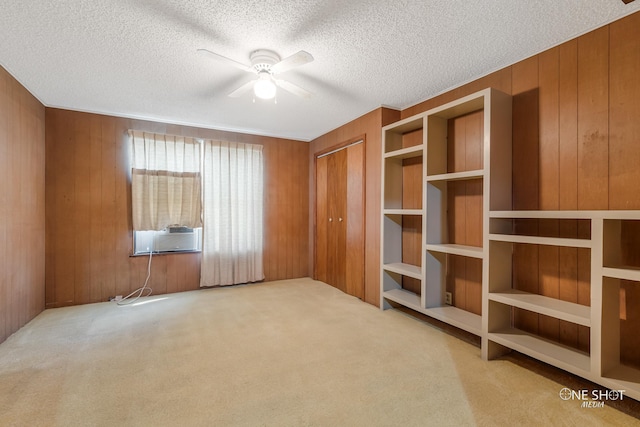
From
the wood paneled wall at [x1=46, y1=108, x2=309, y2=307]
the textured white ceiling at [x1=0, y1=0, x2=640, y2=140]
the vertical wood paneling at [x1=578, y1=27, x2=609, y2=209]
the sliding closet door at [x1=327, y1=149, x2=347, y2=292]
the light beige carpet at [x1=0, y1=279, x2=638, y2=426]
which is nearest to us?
the light beige carpet at [x1=0, y1=279, x2=638, y2=426]

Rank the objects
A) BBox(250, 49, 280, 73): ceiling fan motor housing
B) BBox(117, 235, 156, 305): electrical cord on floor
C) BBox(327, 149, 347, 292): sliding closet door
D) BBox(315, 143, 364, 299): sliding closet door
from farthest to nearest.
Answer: BBox(327, 149, 347, 292): sliding closet door → BBox(315, 143, 364, 299): sliding closet door → BBox(117, 235, 156, 305): electrical cord on floor → BBox(250, 49, 280, 73): ceiling fan motor housing

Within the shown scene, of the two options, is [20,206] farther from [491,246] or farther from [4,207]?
[491,246]

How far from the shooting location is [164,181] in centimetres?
384

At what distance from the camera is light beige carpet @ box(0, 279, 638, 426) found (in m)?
1.56

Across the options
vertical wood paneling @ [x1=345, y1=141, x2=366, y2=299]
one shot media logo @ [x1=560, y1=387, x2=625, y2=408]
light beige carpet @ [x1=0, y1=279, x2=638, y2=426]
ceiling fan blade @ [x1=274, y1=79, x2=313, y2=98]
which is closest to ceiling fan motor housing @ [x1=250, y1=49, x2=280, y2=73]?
ceiling fan blade @ [x1=274, y1=79, x2=313, y2=98]

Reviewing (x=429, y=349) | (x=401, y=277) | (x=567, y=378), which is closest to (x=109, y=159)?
(x=401, y=277)

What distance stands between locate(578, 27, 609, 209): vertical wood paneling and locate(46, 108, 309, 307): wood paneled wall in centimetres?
414

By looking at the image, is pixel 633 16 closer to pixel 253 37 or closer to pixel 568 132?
pixel 568 132

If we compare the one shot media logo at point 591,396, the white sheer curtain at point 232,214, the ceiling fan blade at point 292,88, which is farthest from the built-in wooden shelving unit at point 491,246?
the white sheer curtain at point 232,214

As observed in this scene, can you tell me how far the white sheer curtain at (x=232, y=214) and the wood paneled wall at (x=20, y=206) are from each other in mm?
1748

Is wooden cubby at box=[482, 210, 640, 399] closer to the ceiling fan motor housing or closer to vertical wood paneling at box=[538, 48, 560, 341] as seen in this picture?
vertical wood paneling at box=[538, 48, 560, 341]

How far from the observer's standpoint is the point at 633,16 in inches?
69.2

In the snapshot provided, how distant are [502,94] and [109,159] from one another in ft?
14.5

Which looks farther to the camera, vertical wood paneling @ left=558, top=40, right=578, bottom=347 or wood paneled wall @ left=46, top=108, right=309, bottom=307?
wood paneled wall @ left=46, top=108, right=309, bottom=307
